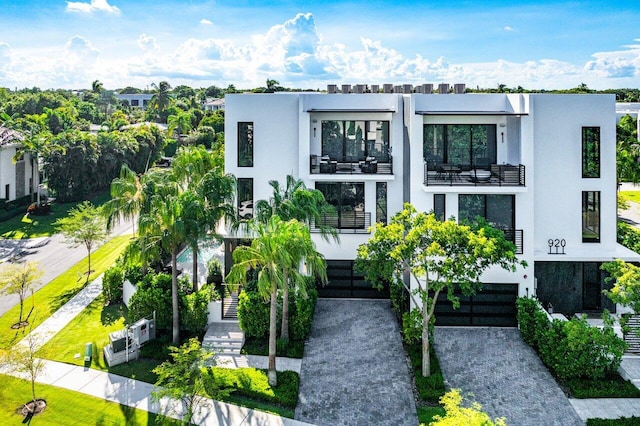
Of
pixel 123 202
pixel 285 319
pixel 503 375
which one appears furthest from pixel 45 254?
pixel 503 375

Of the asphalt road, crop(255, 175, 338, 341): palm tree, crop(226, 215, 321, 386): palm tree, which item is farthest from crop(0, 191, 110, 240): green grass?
crop(226, 215, 321, 386): palm tree

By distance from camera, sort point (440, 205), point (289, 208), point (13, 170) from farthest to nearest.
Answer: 1. point (13, 170)
2. point (440, 205)
3. point (289, 208)

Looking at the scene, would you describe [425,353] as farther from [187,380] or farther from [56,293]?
[56,293]

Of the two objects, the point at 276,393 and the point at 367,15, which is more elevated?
the point at 367,15

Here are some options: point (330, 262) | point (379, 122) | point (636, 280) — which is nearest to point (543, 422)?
point (636, 280)

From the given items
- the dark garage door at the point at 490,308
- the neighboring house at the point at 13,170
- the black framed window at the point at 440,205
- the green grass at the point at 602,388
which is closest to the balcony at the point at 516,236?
the dark garage door at the point at 490,308

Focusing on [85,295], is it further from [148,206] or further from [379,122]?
[379,122]
